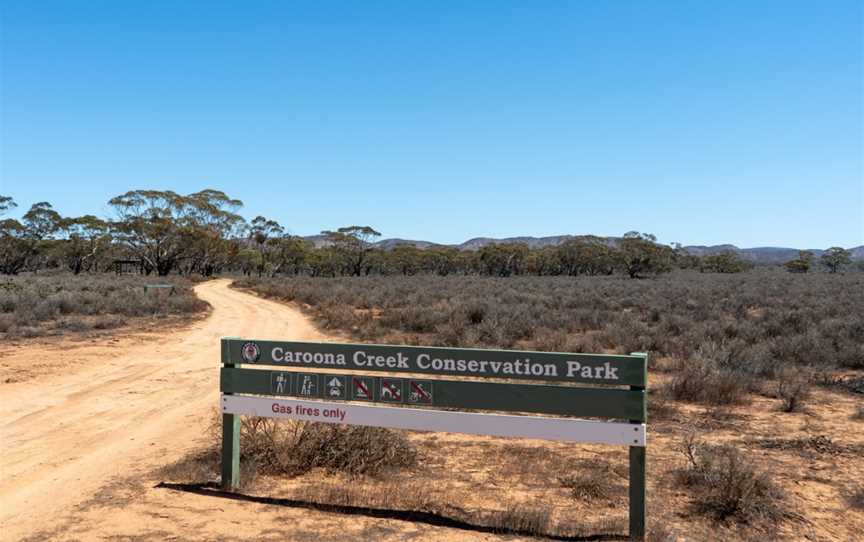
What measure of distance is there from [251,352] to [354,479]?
5.36 ft

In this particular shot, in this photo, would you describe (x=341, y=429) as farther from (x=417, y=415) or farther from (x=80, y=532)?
(x=80, y=532)

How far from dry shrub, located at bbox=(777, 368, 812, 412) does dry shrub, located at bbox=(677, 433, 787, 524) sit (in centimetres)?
380

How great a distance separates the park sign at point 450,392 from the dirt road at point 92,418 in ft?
5.37

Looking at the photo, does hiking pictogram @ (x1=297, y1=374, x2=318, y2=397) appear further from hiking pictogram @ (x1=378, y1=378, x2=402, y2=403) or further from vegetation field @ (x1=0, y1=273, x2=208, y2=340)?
vegetation field @ (x1=0, y1=273, x2=208, y2=340)

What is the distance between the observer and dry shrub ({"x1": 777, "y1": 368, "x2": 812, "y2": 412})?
28.6ft

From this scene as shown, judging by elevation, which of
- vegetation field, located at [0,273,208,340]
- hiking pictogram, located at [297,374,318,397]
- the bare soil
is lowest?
the bare soil

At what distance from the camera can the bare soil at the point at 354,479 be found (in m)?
4.54

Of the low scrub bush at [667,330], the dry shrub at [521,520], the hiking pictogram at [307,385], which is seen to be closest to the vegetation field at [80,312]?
the low scrub bush at [667,330]

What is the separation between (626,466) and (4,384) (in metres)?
10.2

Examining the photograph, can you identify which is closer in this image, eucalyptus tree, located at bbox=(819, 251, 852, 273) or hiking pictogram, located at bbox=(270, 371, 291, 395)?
hiking pictogram, located at bbox=(270, 371, 291, 395)

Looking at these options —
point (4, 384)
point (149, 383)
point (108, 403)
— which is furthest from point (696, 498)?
point (4, 384)

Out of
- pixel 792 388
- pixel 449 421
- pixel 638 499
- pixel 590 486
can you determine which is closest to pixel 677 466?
pixel 590 486

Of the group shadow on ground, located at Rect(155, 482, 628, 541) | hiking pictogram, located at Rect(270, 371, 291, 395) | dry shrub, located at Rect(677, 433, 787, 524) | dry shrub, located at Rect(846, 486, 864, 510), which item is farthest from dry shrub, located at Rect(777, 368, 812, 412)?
hiking pictogram, located at Rect(270, 371, 291, 395)

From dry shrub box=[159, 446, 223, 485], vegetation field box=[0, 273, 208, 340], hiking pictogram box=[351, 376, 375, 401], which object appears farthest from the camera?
vegetation field box=[0, 273, 208, 340]
